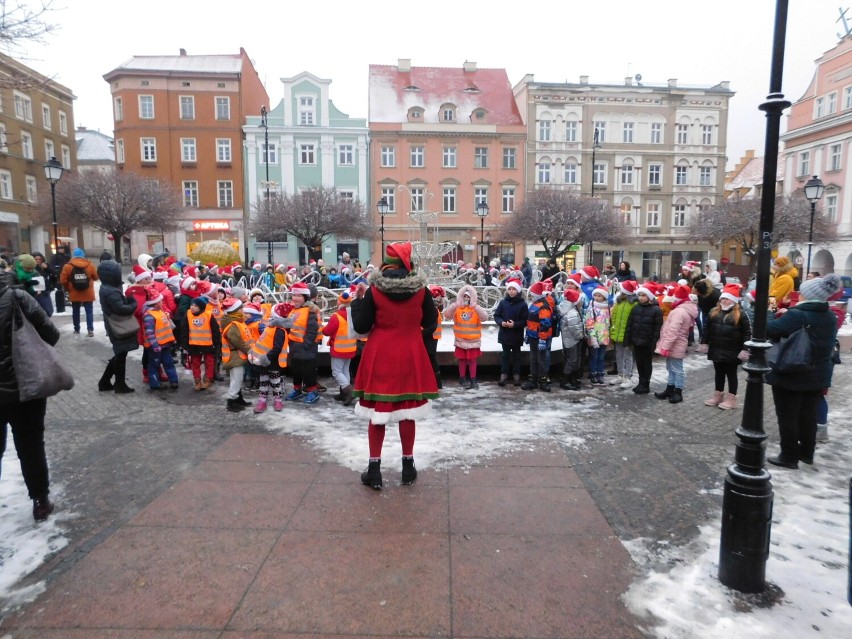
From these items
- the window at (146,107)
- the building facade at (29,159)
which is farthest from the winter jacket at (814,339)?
the window at (146,107)

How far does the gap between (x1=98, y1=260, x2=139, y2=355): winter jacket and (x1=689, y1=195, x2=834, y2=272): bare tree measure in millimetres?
28362

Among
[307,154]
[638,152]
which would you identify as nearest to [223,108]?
[307,154]

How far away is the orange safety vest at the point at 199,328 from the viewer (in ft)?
26.2

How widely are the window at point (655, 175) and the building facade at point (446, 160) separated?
1009 centimetres

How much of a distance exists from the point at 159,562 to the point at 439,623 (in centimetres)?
183

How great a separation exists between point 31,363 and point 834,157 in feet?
158

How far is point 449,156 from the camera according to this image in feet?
136

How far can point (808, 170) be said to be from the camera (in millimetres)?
41375

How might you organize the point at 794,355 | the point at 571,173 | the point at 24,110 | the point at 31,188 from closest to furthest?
the point at 794,355 < the point at 24,110 < the point at 31,188 < the point at 571,173

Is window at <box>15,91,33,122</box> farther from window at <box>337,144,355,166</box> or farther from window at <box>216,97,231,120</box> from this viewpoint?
window at <box>337,144,355,166</box>

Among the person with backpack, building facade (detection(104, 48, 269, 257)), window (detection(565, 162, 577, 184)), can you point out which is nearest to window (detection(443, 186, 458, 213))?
window (detection(565, 162, 577, 184))

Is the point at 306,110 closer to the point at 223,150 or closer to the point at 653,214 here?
the point at 223,150

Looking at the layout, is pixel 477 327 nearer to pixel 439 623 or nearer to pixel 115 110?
pixel 439 623

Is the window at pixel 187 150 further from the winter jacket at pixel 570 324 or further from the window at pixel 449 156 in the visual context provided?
the winter jacket at pixel 570 324
